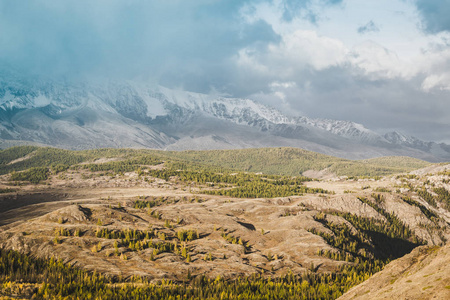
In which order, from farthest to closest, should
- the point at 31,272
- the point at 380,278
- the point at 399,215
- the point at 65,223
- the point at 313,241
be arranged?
the point at 399,215 < the point at 313,241 < the point at 65,223 < the point at 31,272 < the point at 380,278

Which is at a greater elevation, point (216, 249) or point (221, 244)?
point (221, 244)

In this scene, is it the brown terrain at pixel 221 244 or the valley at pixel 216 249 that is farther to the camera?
the valley at pixel 216 249

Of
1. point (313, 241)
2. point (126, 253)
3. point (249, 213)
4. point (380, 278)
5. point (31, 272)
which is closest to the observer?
point (380, 278)

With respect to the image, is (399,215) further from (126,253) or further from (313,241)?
(126,253)

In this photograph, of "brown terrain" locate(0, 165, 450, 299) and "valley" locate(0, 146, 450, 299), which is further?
"valley" locate(0, 146, 450, 299)

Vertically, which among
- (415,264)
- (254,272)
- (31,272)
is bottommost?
(254,272)

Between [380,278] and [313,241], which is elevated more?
[380,278]

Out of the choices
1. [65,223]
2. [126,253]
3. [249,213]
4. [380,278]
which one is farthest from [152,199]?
[380,278]

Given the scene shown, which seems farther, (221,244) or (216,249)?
(221,244)

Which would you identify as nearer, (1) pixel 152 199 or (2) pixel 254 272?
(2) pixel 254 272
